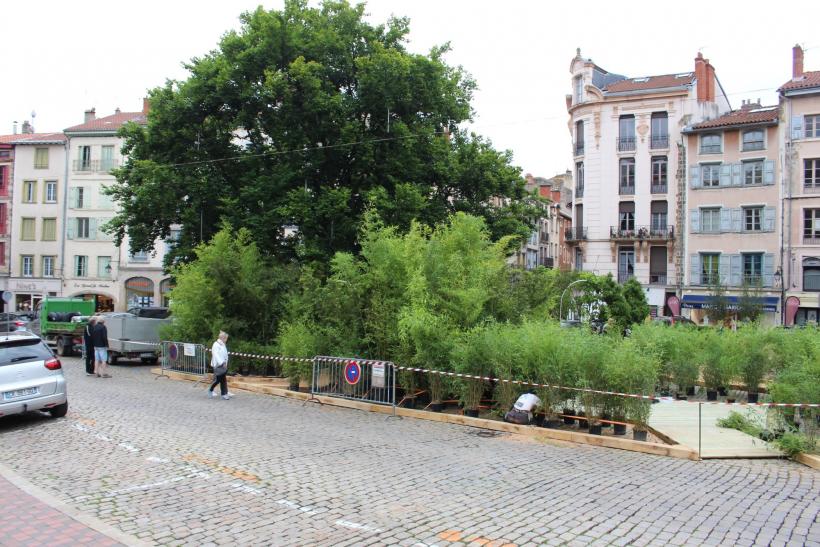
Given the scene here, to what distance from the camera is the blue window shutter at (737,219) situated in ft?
148

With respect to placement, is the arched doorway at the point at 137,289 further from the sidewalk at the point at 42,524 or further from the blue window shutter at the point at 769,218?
the sidewalk at the point at 42,524

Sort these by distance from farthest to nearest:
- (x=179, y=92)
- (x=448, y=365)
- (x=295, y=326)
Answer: (x=179, y=92) → (x=295, y=326) → (x=448, y=365)

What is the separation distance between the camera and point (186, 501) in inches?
285

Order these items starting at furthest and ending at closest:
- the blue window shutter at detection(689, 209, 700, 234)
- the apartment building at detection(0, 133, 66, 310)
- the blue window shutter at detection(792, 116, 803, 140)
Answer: the apartment building at detection(0, 133, 66, 310) < the blue window shutter at detection(689, 209, 700, 234) < the blue window shutter at detection(792, 116, 803, 140)

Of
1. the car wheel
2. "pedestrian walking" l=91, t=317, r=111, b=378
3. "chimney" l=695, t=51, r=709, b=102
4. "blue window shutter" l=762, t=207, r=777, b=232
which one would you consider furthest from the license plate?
"chimney" l=695, t=51, r=709, b=102

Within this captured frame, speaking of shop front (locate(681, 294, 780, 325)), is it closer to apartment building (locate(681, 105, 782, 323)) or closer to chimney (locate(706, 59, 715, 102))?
apartment building (locate(681, 105, 782, 323))

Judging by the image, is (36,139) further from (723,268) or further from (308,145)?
(723,268)

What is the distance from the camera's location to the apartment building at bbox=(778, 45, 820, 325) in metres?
42.1

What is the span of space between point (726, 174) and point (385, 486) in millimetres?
44765

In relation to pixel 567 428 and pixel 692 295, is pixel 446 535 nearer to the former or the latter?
pixel 567 428

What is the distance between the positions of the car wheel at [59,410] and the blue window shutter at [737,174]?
146 feet

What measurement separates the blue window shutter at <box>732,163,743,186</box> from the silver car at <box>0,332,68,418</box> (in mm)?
44414

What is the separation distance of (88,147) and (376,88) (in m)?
43.8

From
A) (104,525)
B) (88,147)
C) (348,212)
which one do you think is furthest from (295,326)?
(88,147)
